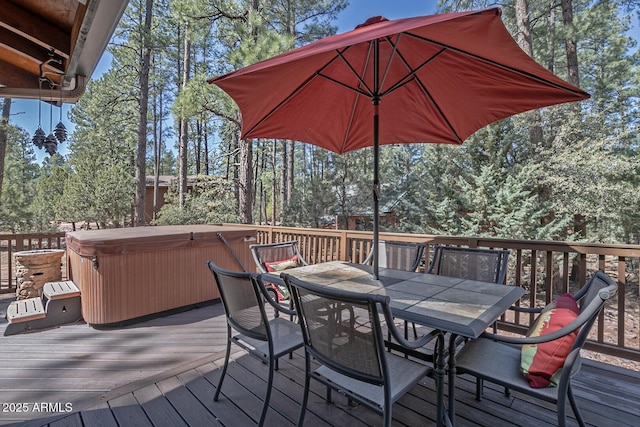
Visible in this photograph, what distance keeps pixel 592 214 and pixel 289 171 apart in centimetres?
1084

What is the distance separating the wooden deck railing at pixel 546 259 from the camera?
2.64 meters

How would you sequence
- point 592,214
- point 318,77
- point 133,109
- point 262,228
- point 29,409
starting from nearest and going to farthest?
point 29,409 < point 318,77 < point 262,228 < point 592,214 < point 133,109

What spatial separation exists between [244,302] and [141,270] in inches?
89.3

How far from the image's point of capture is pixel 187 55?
11.0 meters

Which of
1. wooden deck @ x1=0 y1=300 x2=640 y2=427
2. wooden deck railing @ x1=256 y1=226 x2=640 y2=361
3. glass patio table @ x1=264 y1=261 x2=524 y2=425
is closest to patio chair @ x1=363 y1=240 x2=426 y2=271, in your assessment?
glass patio table @ x1=264 y1=261 x2=524 y2=425

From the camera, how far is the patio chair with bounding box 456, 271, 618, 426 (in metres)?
1.41

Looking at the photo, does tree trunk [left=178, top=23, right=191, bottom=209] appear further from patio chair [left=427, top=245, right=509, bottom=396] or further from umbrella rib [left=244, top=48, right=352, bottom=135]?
patio chair [left=427, top=245, right=509, bottom=396]

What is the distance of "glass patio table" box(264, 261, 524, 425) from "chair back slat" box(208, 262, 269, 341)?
1.19ft

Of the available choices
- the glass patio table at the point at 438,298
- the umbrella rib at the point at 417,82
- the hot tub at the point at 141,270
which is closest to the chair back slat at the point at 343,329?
the glass patio table at the point at 438,298

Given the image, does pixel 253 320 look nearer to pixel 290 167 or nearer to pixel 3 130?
pixel 3 130

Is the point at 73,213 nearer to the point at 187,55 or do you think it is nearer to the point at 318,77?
the point at 187,55

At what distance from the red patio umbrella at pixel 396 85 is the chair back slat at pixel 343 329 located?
97 cm

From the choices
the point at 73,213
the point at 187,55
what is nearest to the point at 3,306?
the point at 73,213

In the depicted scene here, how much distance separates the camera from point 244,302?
77.3 inches
